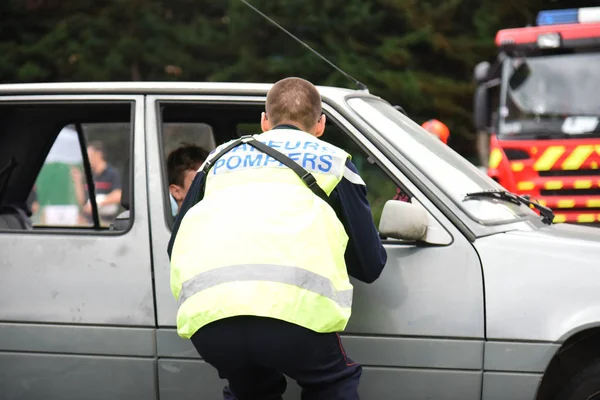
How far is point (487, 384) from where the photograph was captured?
3.23 m

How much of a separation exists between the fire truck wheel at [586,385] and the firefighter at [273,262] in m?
0.90

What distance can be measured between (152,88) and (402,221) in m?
1.20

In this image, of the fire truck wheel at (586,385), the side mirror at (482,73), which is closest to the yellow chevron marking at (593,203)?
the side mirror at (482,73)

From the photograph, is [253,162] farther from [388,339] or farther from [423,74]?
[423,74]

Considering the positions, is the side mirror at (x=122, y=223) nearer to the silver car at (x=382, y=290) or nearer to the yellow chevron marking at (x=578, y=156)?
the silver car at (x=382, y=290)

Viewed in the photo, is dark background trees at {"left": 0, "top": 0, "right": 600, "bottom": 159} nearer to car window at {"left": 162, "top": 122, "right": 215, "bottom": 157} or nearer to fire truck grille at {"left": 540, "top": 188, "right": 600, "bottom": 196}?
fire truck grille at {"left": 540, "top": 188, "right": 600, "bottom": 196}

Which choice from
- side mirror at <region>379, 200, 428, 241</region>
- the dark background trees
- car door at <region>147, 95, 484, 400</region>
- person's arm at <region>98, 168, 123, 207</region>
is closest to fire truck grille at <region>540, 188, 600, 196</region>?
person's arm at <region>98, 168, 123, 207</region>

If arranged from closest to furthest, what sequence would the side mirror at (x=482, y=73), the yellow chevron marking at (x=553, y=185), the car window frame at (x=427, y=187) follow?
the car window frame at (x=427, y=187)
the yellow chevron marking at (x=553, y=185)
the side mirror at (x=482, y=73)

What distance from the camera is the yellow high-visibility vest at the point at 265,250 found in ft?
8.50

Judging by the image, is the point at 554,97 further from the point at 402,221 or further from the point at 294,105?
the point at 294,105

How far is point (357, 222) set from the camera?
2.84 metres

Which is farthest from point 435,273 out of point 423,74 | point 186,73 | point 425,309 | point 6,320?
point 186,73

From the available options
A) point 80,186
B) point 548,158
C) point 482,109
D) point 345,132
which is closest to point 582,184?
point 548,158

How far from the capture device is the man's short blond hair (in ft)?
9.68
